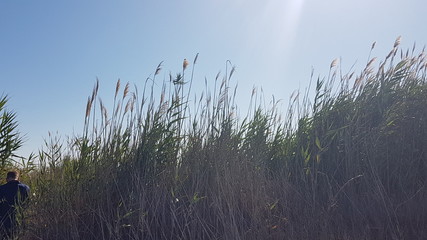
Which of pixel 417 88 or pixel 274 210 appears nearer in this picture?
pixel 274 210

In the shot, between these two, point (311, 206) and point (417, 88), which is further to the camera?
point (417, 88)

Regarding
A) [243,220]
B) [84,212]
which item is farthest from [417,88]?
[84,212]

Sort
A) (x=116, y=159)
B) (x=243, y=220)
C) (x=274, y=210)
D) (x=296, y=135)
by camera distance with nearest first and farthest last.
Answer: (x=243, y=220), (x=274, y=210), (x=116, y=159), (x=296, y=135)

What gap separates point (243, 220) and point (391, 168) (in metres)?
1.83

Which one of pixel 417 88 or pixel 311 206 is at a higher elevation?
pixel 417 88

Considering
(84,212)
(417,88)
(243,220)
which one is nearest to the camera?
(243,220)

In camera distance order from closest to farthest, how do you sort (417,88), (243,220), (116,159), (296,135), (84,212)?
(243,220) < (84,212) < (116,159) < (296,135) < (417,88)

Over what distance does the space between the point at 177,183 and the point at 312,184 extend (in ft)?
4.31

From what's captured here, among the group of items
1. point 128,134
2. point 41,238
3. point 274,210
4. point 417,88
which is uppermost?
point 417,88

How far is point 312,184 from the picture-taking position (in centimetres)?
441

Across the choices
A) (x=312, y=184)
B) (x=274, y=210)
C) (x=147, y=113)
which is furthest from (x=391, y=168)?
(x=147, y=113)

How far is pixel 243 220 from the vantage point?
4.11m

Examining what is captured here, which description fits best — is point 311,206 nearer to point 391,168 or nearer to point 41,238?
point 391,168

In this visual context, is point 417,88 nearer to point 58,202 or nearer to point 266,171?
point 266,171
